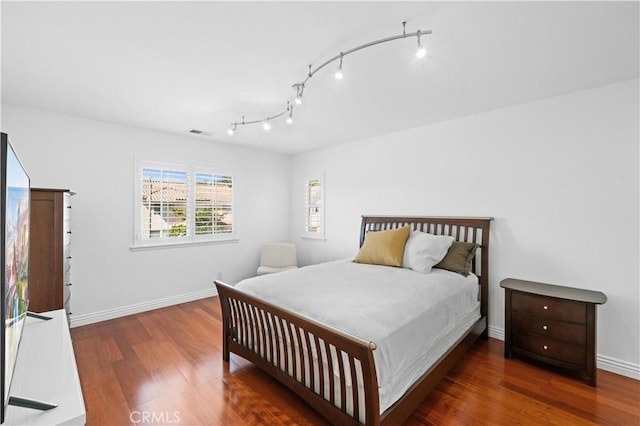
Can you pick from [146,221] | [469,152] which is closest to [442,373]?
[469,152]

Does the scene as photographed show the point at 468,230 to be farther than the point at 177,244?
No

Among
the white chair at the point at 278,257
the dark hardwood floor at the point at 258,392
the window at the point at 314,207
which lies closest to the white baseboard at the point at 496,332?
the dark hardwood floor at the point at 258,392

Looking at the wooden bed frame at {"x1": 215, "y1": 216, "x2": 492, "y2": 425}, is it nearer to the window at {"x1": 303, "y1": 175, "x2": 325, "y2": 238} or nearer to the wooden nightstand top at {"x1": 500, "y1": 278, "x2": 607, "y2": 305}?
the wooden nightstand top at {"x1": 500, "y1": 278, "x2": 607, "y2": 305}

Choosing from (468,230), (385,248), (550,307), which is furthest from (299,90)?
(550,307)

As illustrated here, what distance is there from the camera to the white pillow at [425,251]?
294 centimetres

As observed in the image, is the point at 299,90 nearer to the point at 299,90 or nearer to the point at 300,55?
the point at 299,90

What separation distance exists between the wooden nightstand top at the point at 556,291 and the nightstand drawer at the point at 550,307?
0.04 metres

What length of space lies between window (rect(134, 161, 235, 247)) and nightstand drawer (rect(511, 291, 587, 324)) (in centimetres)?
389

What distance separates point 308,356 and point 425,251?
1732 millimetres

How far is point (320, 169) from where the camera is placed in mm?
4957

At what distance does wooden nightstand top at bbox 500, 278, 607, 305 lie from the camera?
2293 mm

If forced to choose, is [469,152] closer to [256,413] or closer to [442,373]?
[442,373]

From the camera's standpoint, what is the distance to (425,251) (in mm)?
3012

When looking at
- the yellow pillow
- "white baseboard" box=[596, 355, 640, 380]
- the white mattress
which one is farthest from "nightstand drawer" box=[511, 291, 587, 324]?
the yellow pillow
